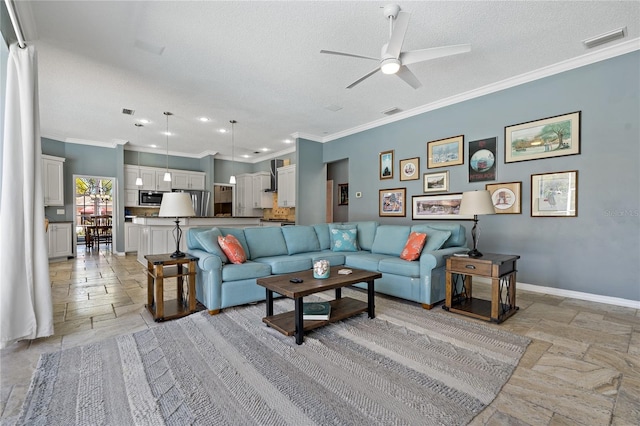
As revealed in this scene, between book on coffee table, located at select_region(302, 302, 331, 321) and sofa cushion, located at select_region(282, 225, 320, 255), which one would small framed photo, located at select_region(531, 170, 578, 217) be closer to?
sofa cushion, located at select_region(282, 225, 320, 255)

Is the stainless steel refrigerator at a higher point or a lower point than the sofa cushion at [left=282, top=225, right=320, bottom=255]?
higher

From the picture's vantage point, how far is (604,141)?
3.47 m

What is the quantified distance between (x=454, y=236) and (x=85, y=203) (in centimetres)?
1266

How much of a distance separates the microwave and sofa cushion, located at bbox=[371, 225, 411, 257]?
22.1 ft

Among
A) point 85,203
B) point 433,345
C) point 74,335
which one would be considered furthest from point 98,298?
point 85,203

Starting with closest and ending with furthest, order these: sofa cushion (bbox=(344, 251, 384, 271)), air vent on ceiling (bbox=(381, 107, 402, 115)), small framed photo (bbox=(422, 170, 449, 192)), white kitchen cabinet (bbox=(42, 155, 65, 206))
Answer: sofa cushion (bbox=(344, 251, 384, 271)) < small framed photo (bbox=(422, 170, 449, 192)) < air vent on ceiling (bbox=(381, 107, 402, 115)) < white kitchen cabinet (bbox=(42, 155, 65, 206))

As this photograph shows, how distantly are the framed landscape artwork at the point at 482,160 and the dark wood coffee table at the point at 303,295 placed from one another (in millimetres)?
2733

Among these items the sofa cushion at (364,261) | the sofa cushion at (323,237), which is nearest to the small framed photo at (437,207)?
the sofa cushion at (364,261)

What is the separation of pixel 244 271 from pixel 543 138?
4210 millimetres

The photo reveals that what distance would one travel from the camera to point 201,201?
8.88 metres

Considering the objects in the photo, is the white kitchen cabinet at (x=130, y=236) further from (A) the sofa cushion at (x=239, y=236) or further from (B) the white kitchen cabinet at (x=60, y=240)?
(A) the sofa cushion at (x=239, y=236)

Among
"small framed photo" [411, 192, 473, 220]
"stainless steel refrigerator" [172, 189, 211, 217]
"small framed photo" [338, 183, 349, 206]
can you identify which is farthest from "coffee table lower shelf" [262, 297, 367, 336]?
"stainless steel refrigerator" [172, 189, 211, 217]

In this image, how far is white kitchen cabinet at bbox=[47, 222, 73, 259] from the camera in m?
6.52

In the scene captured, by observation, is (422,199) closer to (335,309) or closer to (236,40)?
(335,309)
